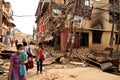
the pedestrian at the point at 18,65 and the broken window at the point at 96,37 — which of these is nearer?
the pedestrian at the point at 18,65

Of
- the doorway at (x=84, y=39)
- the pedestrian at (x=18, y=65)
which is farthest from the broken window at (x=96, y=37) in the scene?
the pedestrian at (x=18, y=65)

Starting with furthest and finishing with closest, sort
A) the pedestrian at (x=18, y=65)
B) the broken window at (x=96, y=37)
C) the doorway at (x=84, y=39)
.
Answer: the broken window at (x=96, y=37) → the doorway at (x=84, y=39) → the pedestrian at (x=18, y=65)

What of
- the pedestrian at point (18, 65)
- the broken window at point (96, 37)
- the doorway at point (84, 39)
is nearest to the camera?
the pedestrian at point (18, 65)

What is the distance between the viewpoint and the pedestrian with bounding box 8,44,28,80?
23.0 ft

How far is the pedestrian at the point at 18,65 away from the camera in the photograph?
700cm

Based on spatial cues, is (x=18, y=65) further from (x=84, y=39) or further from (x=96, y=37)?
(x=96, y=37)

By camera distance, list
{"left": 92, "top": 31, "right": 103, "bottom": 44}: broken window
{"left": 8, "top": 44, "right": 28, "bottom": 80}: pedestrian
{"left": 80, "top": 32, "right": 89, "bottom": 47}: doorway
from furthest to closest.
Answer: {"left": 92, "top": 31, "right": 103, "bottom": 44}: broken window < {"left": 80, "top": 32, "right": 89, "bottom": 47}: doorway < {"left": 8, "top": 44, "right": 28, "bottom": 80}: pedestrian

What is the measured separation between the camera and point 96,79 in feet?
38.0

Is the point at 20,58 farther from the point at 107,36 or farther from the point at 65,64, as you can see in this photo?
the point at 107,36

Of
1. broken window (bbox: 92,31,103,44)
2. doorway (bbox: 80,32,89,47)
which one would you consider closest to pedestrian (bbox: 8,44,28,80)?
doorway (bbox: 80,32,89,47)

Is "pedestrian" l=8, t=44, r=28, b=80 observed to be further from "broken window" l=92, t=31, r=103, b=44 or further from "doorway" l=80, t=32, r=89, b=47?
"broken window" l=92, t=31, r=103, b=44

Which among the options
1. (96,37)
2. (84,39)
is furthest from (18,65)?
(96,37)

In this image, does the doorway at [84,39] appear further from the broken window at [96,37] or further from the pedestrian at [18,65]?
the pedestrian at [18,65]

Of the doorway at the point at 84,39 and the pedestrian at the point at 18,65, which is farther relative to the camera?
the doorway at the point at 84,39
